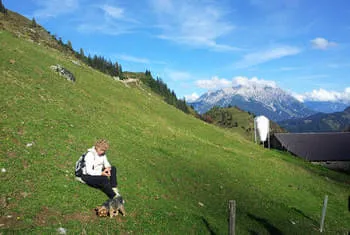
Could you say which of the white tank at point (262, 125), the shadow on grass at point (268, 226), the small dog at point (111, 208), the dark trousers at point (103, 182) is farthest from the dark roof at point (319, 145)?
the small dog at point (111, 208)

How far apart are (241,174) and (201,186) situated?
9735mm

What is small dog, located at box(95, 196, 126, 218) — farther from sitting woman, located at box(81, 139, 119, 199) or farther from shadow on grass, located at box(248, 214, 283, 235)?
shadow on grass, located at box(248, 214, 283, 235)

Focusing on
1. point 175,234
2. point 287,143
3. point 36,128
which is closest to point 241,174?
point 175,234

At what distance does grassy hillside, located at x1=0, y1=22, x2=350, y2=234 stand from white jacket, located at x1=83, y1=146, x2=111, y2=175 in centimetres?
123

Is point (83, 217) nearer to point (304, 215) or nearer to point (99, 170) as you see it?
point (99, 170)

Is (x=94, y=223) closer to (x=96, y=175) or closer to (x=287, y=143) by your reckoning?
(x=96, y=175)

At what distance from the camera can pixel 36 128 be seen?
2353 cm

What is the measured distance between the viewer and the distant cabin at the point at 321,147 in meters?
85.6

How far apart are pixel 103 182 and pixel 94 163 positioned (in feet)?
3.88

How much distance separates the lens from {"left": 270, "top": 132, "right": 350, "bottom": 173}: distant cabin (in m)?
85.6

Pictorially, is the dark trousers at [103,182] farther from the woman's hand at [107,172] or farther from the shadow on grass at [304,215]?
the shadow on grass at [304,215]

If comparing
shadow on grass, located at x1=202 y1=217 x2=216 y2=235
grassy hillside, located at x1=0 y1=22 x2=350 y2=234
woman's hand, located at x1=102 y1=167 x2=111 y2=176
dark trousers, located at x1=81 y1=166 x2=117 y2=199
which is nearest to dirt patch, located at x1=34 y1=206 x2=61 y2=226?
grassy hillside, located at x1=0 y1=22 x2=350 y2=234

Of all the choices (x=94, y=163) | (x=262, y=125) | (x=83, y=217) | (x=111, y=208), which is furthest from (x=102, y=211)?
(x=262, y=125)

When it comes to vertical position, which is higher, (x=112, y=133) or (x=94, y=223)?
(x=112, y=133)
